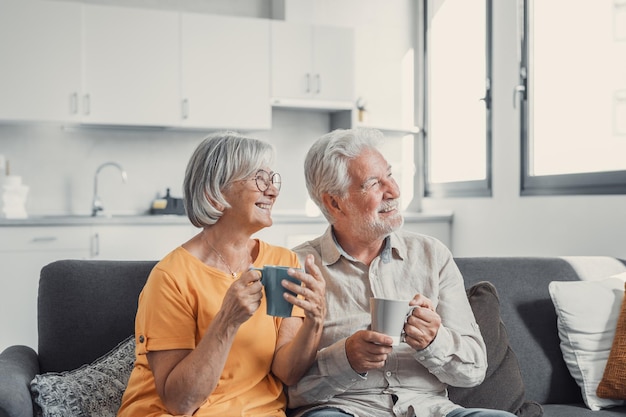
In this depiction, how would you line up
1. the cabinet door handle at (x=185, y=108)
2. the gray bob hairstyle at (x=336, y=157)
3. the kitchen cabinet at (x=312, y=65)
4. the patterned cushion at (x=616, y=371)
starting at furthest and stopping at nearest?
the kitchen cabinet at (x=312, y=65) → the cabinet door handle at (x=185, y=108) → the patterned cushion at (x=616, y=371) → the gray bob hairstyle at (x=336, y=157)

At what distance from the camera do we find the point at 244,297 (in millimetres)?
1498

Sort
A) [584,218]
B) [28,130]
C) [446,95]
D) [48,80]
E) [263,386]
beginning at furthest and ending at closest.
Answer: [446,95] < [28,130] < [48,80] < [584,218] < [263,386]

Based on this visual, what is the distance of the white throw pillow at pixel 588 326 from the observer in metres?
2.22

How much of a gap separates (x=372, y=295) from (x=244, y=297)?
508 mm

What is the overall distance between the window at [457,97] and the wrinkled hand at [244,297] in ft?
10.7

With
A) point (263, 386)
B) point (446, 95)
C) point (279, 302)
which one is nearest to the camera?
point (279, 302)

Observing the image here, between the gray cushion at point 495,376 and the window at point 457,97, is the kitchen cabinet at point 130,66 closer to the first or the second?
the window at point 457,97

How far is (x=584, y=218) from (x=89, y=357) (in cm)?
254

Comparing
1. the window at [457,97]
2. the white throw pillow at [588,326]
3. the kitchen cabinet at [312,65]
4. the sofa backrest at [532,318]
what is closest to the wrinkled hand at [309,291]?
the sofa backrest at [532,318]

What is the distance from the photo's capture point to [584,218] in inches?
141

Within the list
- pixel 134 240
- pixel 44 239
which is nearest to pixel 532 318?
pixel 134 240

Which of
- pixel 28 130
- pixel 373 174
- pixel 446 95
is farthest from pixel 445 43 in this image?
pixel 373 174

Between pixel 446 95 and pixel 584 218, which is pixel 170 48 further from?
pixel 584 218

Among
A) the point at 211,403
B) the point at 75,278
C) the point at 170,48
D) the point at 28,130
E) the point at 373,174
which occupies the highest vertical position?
the point at 170,48
